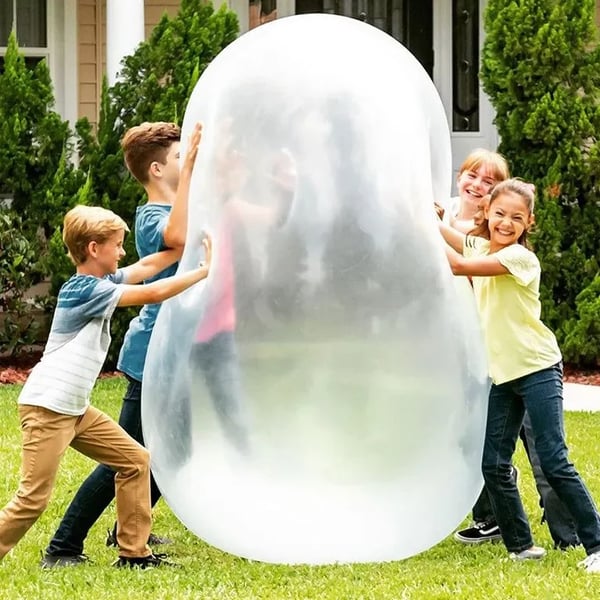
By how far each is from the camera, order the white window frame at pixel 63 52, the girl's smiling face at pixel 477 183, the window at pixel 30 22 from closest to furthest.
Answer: the girl's smiling face at pixel 477 183 < the white window frame at pixel 63 52 < the window at pixel 30 22

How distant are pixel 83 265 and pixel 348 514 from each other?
116 centimetres

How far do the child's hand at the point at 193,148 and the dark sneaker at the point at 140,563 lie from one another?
4.21ft

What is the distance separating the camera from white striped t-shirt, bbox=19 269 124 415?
4410 millimetres

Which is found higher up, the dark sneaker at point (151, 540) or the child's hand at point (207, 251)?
the child's hand at point (207, 251)

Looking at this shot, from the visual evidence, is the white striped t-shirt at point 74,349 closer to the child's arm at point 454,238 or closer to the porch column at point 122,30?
the child's arm at point 454,238

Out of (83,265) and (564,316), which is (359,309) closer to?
(83,265)

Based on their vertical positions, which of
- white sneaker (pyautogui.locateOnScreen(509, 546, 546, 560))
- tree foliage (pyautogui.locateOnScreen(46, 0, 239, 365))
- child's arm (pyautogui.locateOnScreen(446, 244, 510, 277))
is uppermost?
tree foliage (pyautogui.locateOnScreen(46, 0, 239, 365))

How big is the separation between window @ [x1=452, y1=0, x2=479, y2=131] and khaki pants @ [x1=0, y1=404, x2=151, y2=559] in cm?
890

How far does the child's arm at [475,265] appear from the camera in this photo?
174 inches

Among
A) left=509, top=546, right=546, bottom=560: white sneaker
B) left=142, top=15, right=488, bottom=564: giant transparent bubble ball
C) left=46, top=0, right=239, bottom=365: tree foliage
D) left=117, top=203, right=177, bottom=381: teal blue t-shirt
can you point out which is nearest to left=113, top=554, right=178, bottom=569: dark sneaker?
left=142, top=15, right=488, bottom=564: giant transparent bubble ball

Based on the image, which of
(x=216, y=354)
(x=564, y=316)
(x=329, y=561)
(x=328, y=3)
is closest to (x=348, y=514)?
(x=329, y=561)

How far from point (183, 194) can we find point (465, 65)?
9.01 metres

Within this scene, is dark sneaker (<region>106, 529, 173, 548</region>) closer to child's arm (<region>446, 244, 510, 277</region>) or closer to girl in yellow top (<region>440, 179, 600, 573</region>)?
girl in yellow top (<region>440, 179, 600, 573</region>)

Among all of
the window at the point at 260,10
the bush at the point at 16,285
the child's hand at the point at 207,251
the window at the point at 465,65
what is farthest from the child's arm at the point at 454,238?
the window at the point at 260,10
